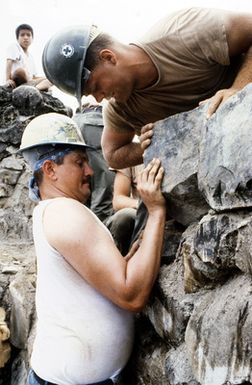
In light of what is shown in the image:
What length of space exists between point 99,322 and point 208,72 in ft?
5.79

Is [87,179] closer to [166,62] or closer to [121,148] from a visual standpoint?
[121,148]

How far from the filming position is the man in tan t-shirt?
2.77 metres

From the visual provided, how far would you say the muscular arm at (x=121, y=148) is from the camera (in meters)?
3.56

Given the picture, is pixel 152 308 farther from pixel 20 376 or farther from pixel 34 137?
pixel 20 376

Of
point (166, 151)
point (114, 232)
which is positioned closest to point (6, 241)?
point (114, 232)

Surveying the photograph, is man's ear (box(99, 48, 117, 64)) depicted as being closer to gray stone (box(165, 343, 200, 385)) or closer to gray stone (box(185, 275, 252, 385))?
gray stone (box(185, 275, 252, 385))

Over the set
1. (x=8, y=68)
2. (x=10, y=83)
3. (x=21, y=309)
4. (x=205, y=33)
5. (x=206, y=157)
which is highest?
(x=205, y=33)

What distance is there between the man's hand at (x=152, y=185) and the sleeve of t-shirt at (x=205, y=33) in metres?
0.79

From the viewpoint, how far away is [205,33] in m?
2.76

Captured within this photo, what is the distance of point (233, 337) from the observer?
1.82m

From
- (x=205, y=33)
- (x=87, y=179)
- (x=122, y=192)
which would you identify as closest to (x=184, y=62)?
(x=205, y=33)

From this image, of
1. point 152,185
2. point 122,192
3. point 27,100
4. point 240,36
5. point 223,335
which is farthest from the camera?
point 27,100

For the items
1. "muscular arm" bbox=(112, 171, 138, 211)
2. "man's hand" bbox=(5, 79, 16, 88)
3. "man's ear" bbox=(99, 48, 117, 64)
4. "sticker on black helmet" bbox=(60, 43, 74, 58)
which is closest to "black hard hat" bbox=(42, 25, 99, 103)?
"sticker on black helmet" bbox=(60, 43, 74, 58)

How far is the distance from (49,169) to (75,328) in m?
1.08
